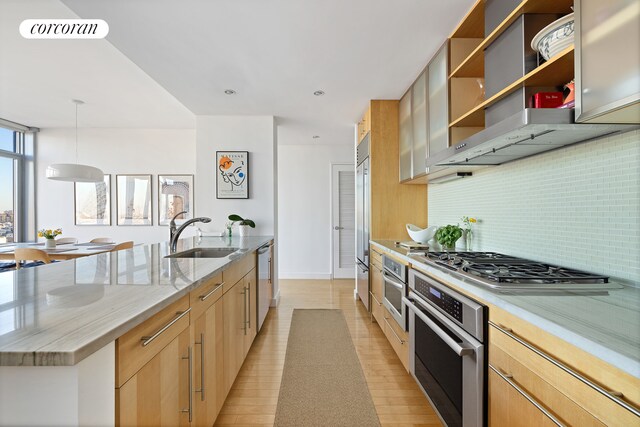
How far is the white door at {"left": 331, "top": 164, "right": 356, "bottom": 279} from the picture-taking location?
5.59m

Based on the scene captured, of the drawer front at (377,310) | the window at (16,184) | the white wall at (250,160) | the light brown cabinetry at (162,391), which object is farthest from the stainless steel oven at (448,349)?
the window at (16,184)

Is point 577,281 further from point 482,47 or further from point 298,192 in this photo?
point 298,192

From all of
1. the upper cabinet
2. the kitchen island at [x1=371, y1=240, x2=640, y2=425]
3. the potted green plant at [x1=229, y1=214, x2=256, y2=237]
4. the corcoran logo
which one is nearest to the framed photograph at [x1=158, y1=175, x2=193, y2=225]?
the potted green plant at [x1=229, y1=214, x2=256, y2=237]

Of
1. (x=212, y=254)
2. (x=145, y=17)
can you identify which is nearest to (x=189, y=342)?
(x=212, y=254)

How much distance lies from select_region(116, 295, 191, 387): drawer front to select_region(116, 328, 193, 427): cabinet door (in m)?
0.02

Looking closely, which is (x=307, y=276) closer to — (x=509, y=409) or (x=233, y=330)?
(x=233, y=330)

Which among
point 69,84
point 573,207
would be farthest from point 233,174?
point 573,207

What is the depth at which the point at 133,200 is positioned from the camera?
529cm

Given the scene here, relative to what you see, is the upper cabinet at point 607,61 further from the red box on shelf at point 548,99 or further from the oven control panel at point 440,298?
the oven control panel at point 440,298

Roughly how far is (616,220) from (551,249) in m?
0.37

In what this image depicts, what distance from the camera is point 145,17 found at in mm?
1926

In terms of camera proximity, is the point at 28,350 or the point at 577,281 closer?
the point at 28,350

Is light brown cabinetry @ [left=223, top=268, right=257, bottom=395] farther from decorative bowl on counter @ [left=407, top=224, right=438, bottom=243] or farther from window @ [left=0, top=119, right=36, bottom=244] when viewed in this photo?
window @ [left=0, top=119, right=36, bottom=244]

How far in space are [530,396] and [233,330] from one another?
5.14ft
